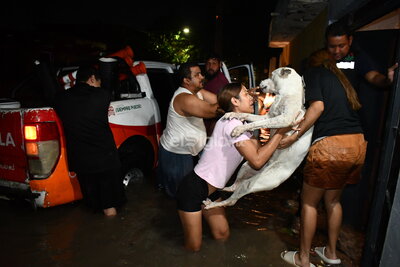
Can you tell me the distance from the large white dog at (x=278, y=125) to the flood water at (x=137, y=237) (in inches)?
22.4

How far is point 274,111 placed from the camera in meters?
2.22

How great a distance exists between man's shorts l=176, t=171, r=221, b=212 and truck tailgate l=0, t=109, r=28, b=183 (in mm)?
1718

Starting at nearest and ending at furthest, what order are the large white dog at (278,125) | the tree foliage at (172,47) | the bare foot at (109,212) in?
the large white dog at (278,125), the bare foot at (109,212), the tree foliage at (172,47)

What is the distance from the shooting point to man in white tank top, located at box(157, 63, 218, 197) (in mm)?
3031

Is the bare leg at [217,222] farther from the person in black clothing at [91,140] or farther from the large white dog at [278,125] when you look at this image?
the person in black clothing at [91,140]

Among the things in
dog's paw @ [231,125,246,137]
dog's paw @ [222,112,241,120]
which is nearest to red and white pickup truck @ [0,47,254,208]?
dog's paw @ [222,112,241,120]

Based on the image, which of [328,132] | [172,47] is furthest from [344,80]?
[172,47]

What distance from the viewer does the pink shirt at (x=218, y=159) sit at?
8.00 feet

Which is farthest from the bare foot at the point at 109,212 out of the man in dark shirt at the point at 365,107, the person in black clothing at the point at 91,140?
the man in dark shirt at the point at 365,107

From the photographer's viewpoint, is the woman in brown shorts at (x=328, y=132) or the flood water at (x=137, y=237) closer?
the woman in brown shorts at (x=328, y=132)

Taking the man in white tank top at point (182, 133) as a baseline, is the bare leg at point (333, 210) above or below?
below

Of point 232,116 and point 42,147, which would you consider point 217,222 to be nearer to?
point 232,116

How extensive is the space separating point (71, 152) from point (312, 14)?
7.51 meters

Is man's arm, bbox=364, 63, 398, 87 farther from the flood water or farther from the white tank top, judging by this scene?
the white tank top
